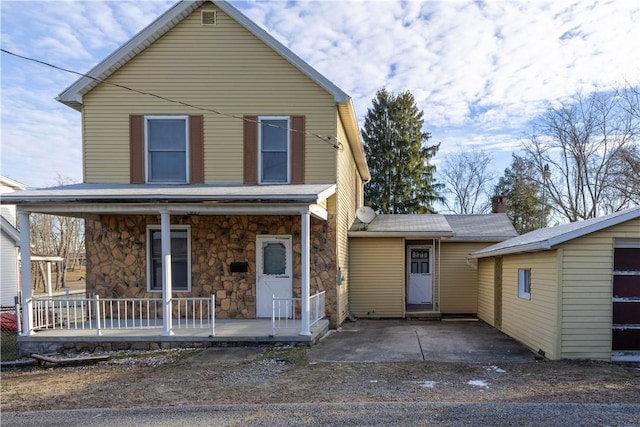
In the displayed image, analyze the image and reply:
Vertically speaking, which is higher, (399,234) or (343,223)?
(343,223)

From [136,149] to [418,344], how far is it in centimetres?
801

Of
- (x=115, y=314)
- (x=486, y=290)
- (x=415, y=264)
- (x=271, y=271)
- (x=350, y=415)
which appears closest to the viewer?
(x=350, y=415)

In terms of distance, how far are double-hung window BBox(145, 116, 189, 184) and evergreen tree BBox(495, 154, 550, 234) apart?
24.1 meters

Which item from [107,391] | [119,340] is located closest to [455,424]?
[107,391]

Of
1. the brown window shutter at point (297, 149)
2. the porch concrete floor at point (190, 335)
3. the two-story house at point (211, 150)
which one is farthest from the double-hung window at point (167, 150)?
the porch concrete floor at point (190, 335)

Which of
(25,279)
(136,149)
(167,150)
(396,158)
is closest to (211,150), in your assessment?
(167,150)

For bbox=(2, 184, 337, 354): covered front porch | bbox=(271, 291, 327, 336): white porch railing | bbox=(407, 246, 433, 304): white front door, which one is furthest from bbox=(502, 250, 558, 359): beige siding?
bbox=(271, 291, 327, 336): white porch railing

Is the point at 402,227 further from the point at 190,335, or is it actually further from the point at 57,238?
the point at 57,238

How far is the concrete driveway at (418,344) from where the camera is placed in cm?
719

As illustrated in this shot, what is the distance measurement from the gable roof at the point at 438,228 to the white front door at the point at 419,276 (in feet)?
3.57

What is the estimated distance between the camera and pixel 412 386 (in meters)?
5.50

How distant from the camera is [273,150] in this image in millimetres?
9820

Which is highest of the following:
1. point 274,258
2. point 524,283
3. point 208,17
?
point 208,17

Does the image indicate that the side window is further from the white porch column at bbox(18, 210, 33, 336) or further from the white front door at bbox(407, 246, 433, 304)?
the white porch column at bbox(18, 210, 33, 336)
